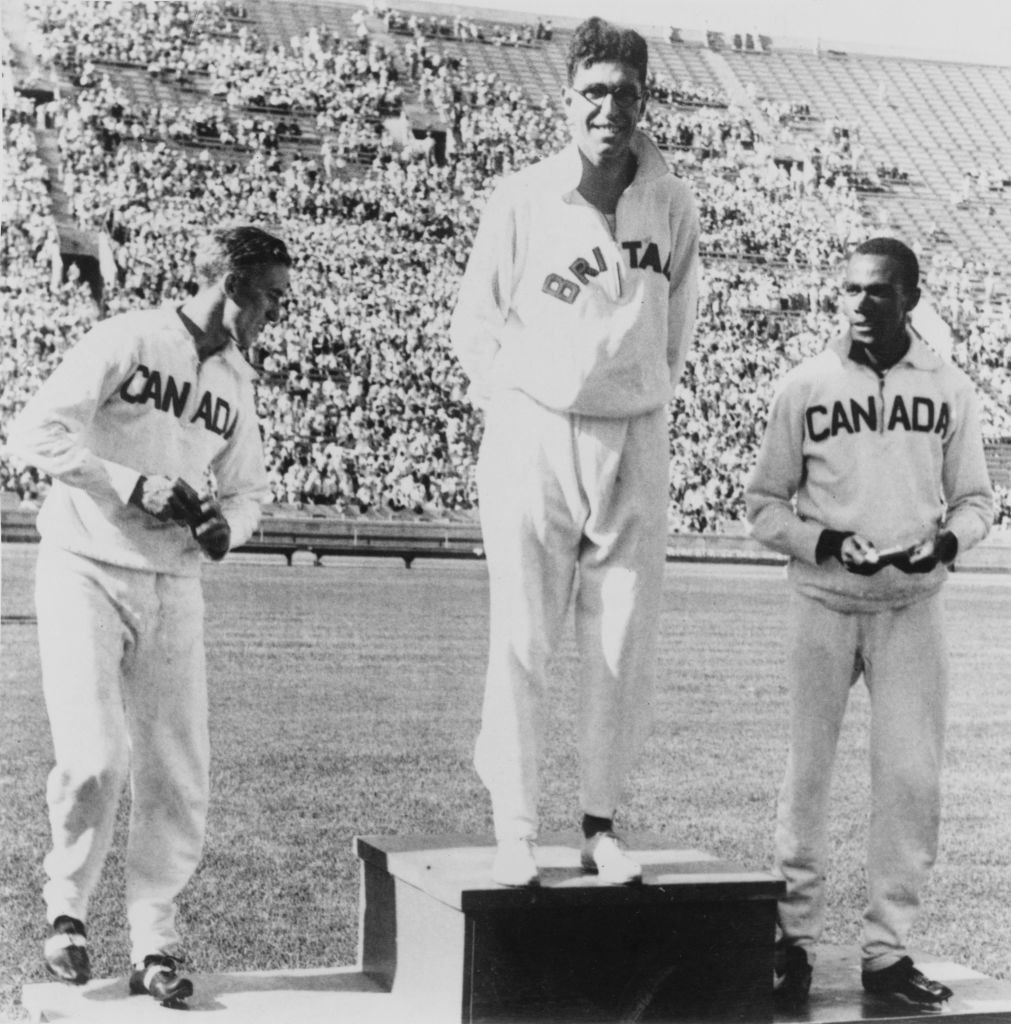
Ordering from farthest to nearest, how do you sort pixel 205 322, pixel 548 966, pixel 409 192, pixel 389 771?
pixel 409 192 → pixel 389 771 → pixel 205 322 → pixel 548 966

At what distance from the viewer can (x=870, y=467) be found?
4375 mm

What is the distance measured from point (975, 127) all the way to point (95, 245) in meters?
17.6

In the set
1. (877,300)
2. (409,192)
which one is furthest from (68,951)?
(409,192)

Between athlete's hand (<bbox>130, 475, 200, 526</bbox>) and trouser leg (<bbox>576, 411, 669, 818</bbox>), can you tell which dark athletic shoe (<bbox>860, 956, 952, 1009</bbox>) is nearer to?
trouser leg (<bbox>576, 411, 669, 818</bbox>)

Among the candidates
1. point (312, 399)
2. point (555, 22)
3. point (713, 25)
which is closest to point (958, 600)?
point (312, 399)

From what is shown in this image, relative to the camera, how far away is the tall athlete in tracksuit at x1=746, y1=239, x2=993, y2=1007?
14.0ft

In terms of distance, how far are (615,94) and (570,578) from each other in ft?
3.91

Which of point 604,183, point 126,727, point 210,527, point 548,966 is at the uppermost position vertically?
point 604,183

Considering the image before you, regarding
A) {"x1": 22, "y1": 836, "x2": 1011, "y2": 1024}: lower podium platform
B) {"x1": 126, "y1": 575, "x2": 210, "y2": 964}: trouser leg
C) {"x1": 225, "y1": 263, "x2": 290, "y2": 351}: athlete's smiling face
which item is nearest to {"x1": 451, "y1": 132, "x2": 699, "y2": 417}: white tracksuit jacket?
{"x1": 225, "y1": 263, "x2": 290, "y2": 351}: athlete's smiling face

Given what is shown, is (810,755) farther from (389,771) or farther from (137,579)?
(389,771)

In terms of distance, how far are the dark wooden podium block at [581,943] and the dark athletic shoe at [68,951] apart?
799 mm

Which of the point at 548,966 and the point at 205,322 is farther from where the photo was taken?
the point at 205,322

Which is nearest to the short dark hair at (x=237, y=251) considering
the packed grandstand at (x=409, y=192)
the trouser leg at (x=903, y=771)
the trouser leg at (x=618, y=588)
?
the trouser leg at (x=618, y=588)

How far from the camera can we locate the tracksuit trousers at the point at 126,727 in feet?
12.6
